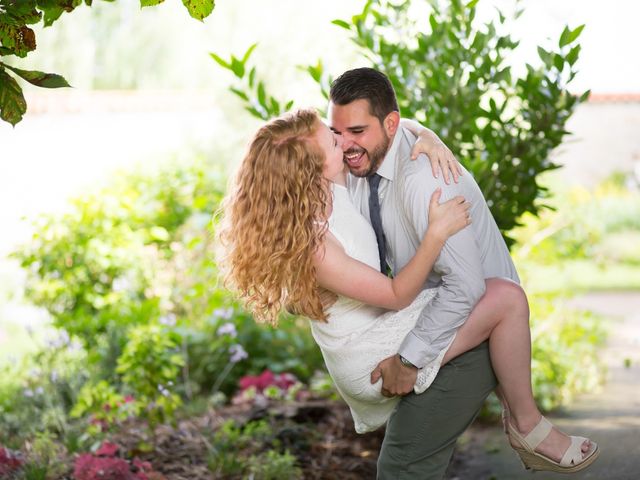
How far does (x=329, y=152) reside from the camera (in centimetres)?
297

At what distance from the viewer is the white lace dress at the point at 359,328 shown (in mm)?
2994

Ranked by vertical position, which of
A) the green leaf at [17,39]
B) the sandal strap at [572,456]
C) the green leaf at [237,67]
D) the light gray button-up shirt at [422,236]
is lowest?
the sandal strap at [572,456]

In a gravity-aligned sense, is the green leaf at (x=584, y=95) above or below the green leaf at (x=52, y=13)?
below

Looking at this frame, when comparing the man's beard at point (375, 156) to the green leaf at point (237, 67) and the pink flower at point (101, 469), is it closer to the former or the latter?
the green leaf at point (237, 67)

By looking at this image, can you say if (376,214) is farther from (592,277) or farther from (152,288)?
(592,277)

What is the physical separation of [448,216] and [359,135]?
0.51 m

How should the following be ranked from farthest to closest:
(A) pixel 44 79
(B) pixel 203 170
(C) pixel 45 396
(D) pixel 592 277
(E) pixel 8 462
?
(D) pixel 592 277, (B) pixel 203 170, (C) pixel 45 396, (E) pixel 8 462, (A) pixel 44 79

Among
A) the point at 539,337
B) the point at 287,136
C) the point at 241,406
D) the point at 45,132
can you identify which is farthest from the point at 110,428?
the point at 45,132

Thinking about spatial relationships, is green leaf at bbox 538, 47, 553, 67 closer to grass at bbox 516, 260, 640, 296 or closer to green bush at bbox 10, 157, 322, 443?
green bush at bbox 10, 157, 322, 443

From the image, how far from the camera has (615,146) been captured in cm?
2216

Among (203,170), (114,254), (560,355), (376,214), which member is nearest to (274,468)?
(376,214)

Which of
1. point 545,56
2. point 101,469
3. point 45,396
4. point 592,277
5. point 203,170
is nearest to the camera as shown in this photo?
point 101,469

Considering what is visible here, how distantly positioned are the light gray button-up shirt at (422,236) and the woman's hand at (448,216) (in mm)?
37

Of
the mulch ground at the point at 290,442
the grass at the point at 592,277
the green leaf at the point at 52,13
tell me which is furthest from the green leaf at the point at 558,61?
the grass at the point at 592,277
